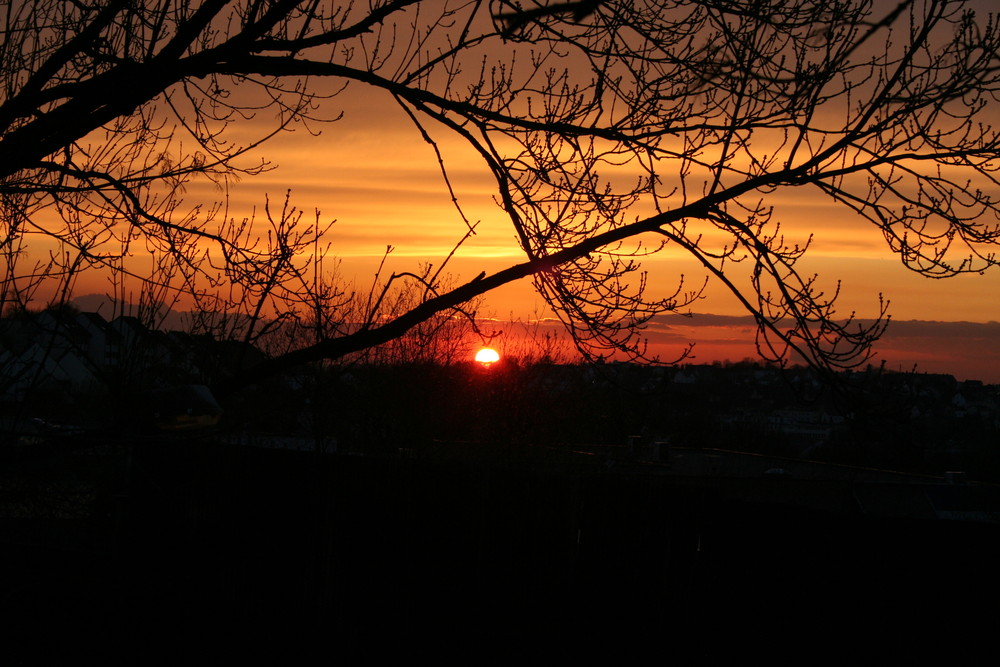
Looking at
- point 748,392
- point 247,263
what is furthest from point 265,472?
point 748,392

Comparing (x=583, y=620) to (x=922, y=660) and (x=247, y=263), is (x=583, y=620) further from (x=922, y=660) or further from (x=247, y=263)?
(x=247, y=263)

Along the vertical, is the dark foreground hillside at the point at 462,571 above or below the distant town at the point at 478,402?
below

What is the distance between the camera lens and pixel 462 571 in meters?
7.25

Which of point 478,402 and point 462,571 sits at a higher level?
point 478,402

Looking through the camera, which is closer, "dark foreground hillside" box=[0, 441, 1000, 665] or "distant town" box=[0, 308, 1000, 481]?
"distant town" box=[0, 308, 1000, 481]

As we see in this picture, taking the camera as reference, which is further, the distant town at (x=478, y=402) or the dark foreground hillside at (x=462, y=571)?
the dark foreground hillside at (x=462, y=571)

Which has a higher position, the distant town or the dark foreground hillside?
the distant town

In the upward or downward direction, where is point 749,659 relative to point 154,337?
downward

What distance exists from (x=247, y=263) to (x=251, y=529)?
2.88 meters

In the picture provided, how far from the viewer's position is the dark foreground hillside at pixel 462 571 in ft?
20.7

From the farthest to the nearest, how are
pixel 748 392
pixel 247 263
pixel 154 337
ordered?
pixel 748 392
pixel 154 337
pixel 247 263

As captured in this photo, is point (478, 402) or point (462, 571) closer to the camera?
point (462, 571)

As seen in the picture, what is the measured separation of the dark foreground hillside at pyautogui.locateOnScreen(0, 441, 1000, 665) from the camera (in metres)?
6.32

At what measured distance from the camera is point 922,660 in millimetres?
6227
